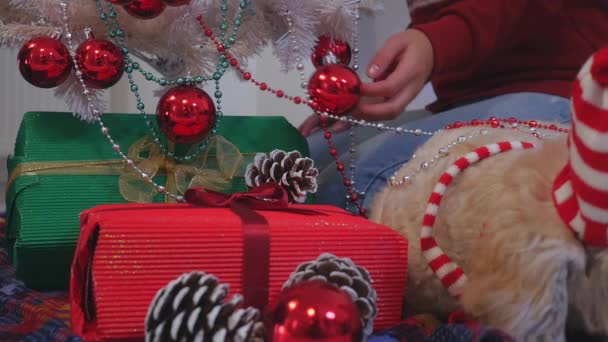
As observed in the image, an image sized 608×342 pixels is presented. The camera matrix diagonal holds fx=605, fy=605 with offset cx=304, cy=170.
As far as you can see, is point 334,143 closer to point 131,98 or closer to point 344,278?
point 344,278

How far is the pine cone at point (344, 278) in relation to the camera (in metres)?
0.48

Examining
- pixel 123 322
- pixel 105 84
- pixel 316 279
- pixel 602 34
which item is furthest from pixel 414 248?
pixel 602 34

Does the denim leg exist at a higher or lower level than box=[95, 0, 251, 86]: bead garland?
lower

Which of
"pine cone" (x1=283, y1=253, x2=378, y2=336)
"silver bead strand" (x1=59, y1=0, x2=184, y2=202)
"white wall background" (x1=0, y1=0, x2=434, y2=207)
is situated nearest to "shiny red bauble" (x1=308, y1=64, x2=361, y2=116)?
"silver bead strand" (x1=59, y1=0, x2=184, y2=202)

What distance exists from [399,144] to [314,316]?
0.42m

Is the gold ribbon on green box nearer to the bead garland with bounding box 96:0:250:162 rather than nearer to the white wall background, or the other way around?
the bead garland with bounding box 96:0:250:162

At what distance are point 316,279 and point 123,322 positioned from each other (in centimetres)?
17

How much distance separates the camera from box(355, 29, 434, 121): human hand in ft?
2.63

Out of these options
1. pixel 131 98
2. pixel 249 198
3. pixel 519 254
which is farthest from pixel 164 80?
pixel 131 98

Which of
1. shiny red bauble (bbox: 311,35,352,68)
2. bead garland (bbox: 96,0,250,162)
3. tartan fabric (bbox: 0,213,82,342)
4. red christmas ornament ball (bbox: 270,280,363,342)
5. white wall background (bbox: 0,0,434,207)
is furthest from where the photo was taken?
white wall background (bbox: 0,0,434,207)

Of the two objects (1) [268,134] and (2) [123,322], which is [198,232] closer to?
(2) [123,322]

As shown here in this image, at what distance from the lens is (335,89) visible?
2.52 feet

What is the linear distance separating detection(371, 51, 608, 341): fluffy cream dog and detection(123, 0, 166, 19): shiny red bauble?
0.41m

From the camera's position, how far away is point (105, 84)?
2.45ft
